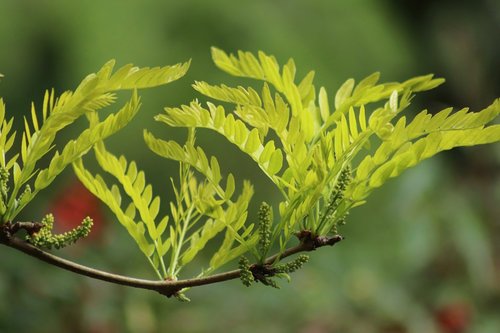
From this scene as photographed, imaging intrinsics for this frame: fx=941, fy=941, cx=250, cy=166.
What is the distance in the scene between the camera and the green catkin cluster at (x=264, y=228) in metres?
0.44

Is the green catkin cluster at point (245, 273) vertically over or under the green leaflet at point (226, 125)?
under

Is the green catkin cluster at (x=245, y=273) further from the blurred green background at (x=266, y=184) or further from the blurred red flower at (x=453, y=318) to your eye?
the blurred red flower at (x=453, y=318)

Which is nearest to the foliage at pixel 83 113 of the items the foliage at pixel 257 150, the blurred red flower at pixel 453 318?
the foliage at pixel 257 150

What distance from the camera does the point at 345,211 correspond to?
18.2 inches

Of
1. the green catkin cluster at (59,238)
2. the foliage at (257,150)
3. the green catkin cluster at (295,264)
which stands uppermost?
the foliage at (257,150)

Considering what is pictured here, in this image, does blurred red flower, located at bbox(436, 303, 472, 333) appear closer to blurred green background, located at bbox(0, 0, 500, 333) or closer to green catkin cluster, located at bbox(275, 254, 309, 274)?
blurred green background, located at bbox(0, 0, 500, 333)

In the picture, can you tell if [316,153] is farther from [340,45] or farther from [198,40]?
[340,45]

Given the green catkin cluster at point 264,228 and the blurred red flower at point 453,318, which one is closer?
the green catkin cluster at point 264,228

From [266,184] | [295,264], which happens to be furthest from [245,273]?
[266,184]

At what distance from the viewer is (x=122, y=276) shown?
16.3 inches

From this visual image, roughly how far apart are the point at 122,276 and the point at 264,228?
74 millimetres

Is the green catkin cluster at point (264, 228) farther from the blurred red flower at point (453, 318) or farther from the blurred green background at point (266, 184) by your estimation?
the blurred red flower at point (453, 318)

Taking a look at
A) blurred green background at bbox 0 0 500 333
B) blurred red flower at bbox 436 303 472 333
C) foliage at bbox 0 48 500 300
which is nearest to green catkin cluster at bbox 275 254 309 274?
foliage at bbox 0 48 500 300

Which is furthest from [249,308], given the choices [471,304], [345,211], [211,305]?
[345,211]
